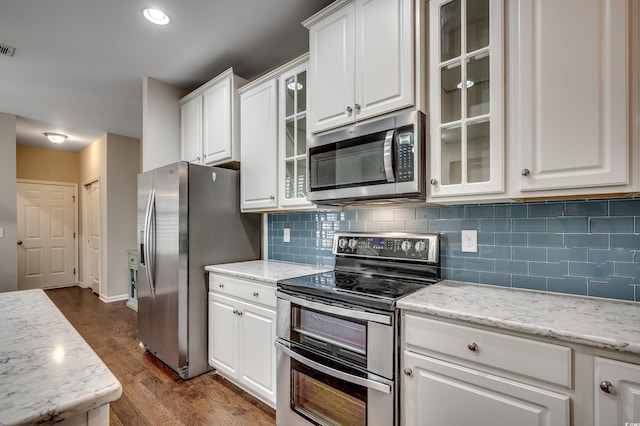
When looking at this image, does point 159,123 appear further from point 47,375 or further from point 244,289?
point 47,375

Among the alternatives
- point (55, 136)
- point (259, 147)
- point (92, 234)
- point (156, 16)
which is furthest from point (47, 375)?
point (92, 234)

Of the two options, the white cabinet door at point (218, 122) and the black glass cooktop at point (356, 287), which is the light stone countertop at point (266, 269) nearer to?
the black glass cooktop at point (356, 287)

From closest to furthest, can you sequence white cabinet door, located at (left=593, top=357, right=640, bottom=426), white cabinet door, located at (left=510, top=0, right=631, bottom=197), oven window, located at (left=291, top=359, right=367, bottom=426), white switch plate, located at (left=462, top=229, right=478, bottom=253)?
white cabinet door, located at (left=593, top=357, right=640, bottom=426)
white cabinet door, located at (left=510, top=0, right=631, bottom=197)
oven window, located at (left=291, top=359, right=367, bottom=426)
white switch plate, located at (left=462, top=229, right=478, bottom=253)

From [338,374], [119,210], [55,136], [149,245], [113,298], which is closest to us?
[338,374]

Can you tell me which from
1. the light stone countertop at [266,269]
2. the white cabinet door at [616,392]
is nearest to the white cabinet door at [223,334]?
the light stone countertop at [266,269]

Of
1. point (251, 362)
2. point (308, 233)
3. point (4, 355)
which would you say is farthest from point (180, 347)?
point (4, 355)

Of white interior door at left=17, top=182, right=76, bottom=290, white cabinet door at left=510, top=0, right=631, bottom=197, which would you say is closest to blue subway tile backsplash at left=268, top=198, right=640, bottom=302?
white cabinet door at left=510, top=0, right=631, bottom=197

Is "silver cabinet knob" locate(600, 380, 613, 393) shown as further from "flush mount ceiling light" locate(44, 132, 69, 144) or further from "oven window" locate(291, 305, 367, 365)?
"flush mount ceiling light" locate(44, 132, 69, 144)

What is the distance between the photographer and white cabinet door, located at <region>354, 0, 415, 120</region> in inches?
64.4

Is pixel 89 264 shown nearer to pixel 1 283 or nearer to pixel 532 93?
pixel 1 283

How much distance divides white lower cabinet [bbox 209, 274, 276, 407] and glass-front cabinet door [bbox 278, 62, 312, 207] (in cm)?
71

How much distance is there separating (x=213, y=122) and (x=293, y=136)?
3.23 ft

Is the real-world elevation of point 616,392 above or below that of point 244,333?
above

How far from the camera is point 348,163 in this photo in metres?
1.88
